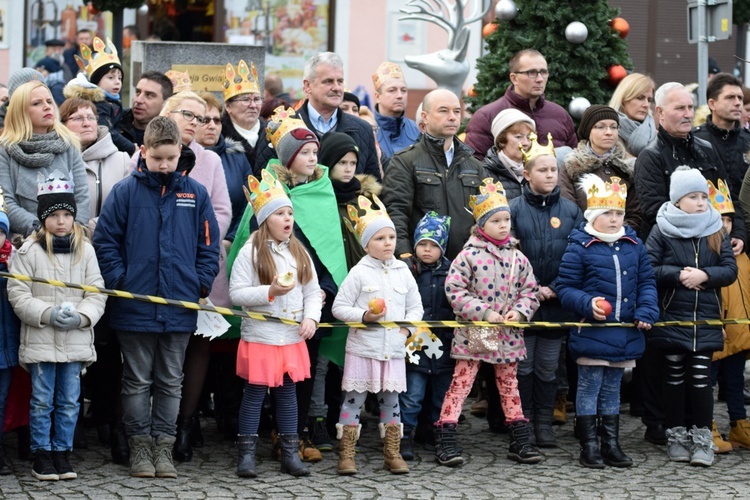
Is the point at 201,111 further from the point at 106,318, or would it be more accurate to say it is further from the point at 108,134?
the point at 106,318

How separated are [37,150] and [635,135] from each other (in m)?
4.46

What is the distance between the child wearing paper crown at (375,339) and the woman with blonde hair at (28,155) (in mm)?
1699

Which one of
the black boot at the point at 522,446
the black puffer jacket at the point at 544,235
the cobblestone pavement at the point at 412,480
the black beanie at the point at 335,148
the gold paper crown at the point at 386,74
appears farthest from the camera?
the gold paper crown at the point at 386,74

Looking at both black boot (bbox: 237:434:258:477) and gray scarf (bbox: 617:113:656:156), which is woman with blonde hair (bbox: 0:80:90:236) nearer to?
black boot (bbox: 237:434:258:477)

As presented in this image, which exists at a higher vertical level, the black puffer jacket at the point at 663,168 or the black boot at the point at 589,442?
the black puffer jacket at the point at 663,168

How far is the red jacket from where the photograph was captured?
9.97m

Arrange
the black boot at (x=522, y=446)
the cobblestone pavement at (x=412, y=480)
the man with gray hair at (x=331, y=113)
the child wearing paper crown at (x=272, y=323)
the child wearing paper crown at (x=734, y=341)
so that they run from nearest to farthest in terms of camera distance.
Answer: the cobblestone pavement at (x=412, y=480), the child wearing paper crown at (x=272, y=323), the black boot at (x=522, y=446), the child wearing paper crown at (x=734, y=341), the man with gray hair at (x=331, y=113)

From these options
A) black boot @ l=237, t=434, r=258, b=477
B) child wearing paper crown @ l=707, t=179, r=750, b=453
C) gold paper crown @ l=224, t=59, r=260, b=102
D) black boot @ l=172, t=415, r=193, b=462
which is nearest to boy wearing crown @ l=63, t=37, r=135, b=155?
gold paper crown @ l=224, t=59, r=260, b=102

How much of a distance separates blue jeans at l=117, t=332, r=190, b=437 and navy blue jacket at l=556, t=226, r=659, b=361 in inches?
96.2

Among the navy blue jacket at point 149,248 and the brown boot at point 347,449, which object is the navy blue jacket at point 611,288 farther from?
the navy blue jacket at point 149,248

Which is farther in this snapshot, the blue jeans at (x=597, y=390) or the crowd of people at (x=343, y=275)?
the blue jeans at (x=597, y=390)

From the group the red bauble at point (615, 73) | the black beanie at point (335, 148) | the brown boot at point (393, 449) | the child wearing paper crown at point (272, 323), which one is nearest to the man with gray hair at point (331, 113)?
the black beanie at point (335, 148)

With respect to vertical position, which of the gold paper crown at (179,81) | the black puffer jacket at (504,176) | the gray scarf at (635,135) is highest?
the gold paper crown at (179,81)

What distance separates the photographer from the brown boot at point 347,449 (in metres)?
7.96
